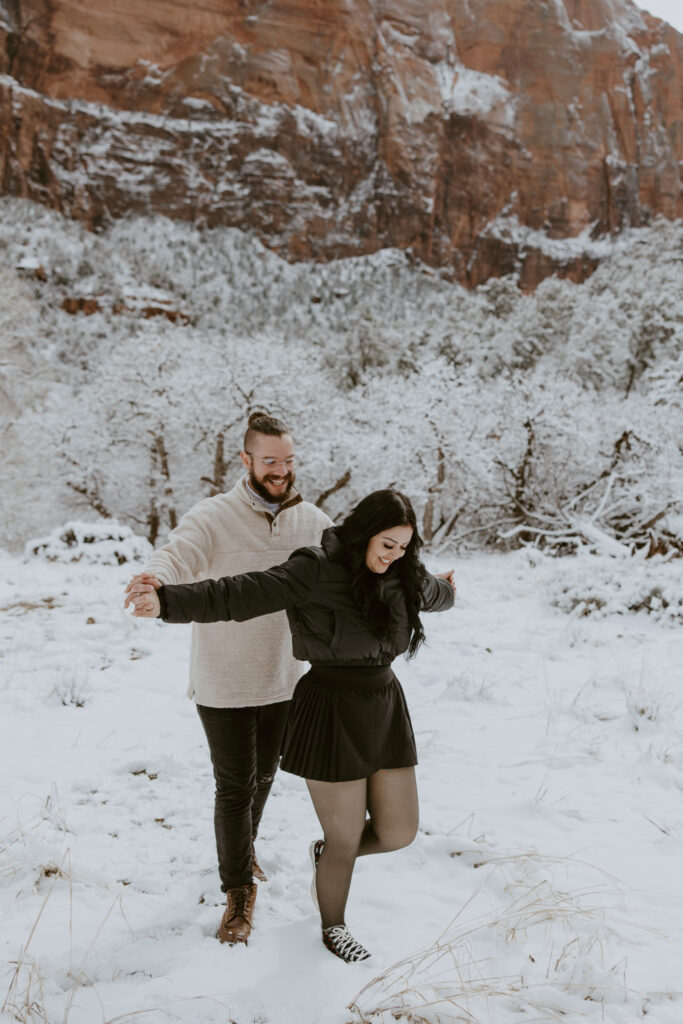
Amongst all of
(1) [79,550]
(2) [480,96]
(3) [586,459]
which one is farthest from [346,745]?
(2) [480,96]

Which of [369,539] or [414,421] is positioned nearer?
[369,539]

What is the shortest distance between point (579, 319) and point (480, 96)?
83.5 m

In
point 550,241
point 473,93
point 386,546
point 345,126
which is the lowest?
point 386,546

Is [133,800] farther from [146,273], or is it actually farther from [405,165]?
[405,165]

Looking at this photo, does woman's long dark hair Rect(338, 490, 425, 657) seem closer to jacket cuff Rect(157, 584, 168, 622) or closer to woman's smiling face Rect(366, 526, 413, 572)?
woman's smiling face Rect(366, 526, 413, 572)

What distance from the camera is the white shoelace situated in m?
2.30

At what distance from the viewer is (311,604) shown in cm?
229

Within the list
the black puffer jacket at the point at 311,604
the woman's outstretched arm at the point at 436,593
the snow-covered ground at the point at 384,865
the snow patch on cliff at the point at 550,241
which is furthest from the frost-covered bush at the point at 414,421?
the snow patch on cliff at the point at 550,241

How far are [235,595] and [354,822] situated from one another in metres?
0.97

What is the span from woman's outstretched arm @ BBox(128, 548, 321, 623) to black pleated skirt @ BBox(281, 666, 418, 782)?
0.34 metres

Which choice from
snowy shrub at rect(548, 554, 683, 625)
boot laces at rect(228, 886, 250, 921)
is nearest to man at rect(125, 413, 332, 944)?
boot laces at rect(228, 886, 250, 921)

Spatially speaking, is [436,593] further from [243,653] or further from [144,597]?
[144,597]

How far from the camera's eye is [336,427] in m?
24.7

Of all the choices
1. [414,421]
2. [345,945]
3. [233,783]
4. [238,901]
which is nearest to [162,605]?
[233,783]
